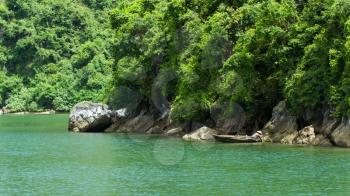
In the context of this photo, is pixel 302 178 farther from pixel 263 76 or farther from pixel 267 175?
pixel 263 76

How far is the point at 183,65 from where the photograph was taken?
6662cm

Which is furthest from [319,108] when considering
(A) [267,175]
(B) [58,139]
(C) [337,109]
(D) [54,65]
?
(D) [54,65]

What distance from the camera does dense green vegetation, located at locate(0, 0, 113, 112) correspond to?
5650 inches

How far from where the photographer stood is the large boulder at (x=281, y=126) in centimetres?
→ 5766

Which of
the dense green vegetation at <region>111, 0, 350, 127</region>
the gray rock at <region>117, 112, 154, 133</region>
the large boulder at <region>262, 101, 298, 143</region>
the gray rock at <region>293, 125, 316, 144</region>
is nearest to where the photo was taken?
the dense green vegetation at <region>111, 0, 350, 127</region>

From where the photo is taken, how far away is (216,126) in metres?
64.2

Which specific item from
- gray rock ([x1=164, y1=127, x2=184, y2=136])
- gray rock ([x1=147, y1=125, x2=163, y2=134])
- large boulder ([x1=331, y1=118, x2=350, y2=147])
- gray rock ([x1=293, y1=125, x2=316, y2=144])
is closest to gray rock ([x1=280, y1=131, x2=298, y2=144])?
gray rock ([x1=293, y1=125, x2=316, y2=144])

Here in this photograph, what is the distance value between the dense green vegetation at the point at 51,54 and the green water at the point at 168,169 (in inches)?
3200

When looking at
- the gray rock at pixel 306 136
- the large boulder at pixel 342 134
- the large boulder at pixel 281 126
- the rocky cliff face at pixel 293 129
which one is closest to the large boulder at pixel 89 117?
the rocky cliff face at pixel 293 129

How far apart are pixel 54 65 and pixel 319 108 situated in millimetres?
107026

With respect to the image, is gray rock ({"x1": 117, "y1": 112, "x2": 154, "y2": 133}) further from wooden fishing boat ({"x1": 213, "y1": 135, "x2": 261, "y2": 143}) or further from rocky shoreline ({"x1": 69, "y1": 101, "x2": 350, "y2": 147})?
wooden fishing boat ({"x1": 213, "y1": 135, "x2": 261, "y2": 143})

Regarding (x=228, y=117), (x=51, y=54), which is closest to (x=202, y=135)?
(x=228, y=117)

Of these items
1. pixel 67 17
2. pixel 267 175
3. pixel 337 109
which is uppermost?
pixel 67 17

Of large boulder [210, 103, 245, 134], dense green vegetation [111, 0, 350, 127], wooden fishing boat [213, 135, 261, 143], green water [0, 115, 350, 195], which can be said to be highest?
dense green vegetation [111, 0, 350, 127]
